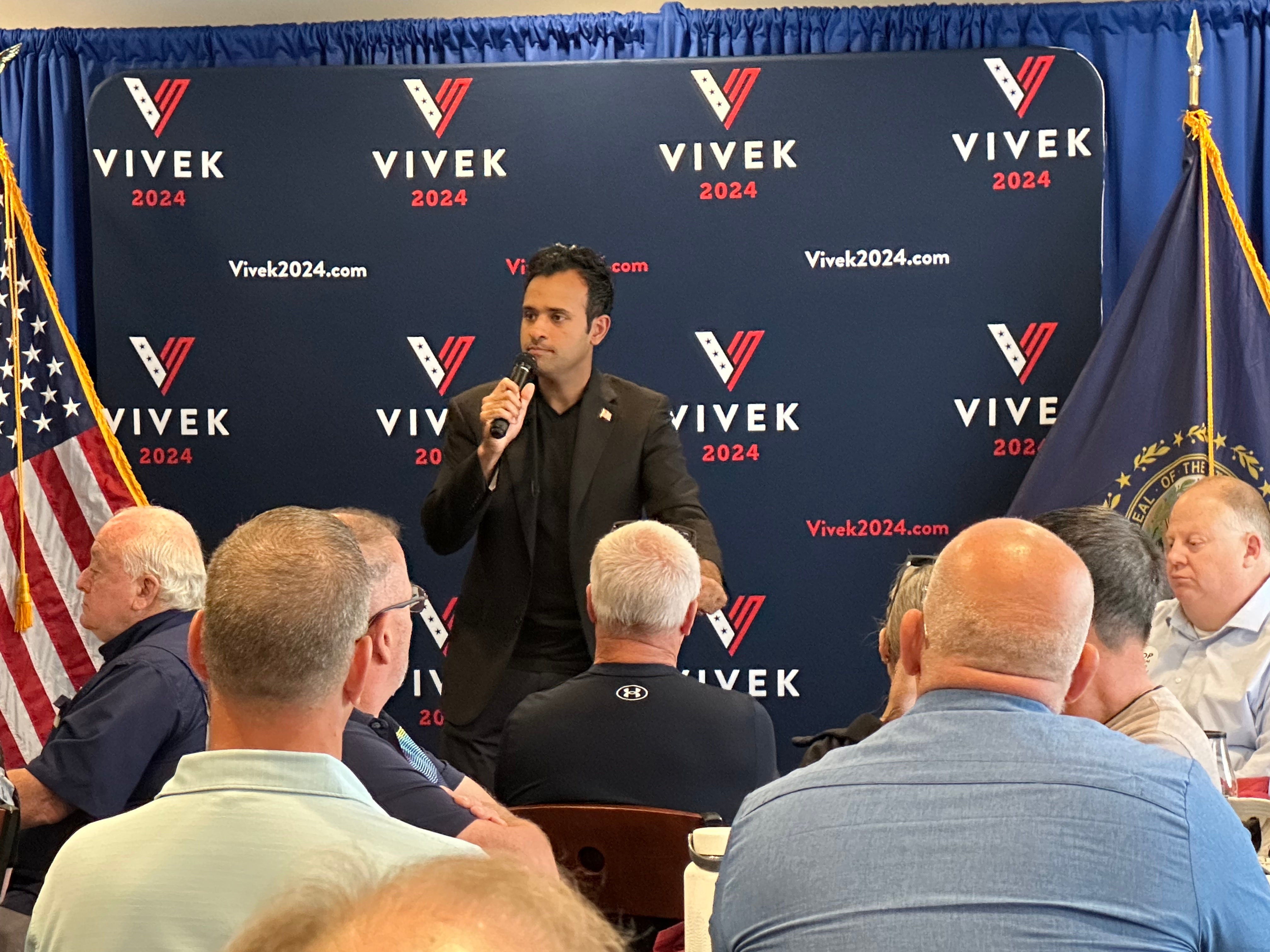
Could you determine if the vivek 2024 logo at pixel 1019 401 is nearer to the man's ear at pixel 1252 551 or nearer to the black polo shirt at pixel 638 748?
the man's ear at pixel 1252 551

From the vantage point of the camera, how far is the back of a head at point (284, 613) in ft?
5.20

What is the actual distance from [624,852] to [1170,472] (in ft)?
9.83

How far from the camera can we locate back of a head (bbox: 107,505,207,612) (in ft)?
9.56

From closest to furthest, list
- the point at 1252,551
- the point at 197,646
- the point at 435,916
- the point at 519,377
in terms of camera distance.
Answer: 1. the point at 435,916
2. the point at 197,646
3. the point at 519,377
4. the point at 1252,551

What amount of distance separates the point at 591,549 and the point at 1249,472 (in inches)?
91.3

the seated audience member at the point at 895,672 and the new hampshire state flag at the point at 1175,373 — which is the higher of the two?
the new hampshire state flag at the point at 1175,373

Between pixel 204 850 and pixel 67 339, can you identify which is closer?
pixel 204 850

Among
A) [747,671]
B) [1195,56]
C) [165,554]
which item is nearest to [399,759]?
[165,554]

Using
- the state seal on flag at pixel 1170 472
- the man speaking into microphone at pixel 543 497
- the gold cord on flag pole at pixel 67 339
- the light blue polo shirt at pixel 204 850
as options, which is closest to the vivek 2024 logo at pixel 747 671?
the state seal on flag at pixel 1170 472

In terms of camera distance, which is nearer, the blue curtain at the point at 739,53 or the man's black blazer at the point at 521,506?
the man's black blazer at the point at 521,506

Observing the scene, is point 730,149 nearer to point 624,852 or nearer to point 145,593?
point 145,593

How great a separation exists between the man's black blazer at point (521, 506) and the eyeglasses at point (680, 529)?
2 centimetres

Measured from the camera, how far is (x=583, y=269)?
363 cm

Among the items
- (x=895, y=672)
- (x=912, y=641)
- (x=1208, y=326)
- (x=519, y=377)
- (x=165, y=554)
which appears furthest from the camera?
(x=1208, y=326)
